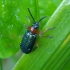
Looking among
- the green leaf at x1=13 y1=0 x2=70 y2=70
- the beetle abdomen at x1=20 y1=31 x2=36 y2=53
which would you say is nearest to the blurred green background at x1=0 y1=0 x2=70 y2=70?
the green leaf at x1=13 y1=0 x2=70 y2=70

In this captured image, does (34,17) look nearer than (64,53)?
No

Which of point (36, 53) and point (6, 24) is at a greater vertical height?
point (6, 24)

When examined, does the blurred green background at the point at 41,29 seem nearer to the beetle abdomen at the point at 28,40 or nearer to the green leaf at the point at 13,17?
Result: the green leaf at the point at 13,17

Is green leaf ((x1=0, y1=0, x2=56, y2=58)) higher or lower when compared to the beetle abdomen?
higher

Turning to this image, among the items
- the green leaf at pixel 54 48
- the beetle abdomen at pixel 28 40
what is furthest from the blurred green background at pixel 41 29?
the beetle abdomen at pixel 28 40

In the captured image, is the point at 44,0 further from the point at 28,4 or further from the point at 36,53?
the point at 36,53

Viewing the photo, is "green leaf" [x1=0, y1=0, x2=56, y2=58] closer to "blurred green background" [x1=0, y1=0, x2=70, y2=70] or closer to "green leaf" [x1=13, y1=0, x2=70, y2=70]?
"blurred green background" [x1=0, y1=0, x2=70, y2=70]

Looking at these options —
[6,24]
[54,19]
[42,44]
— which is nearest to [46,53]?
[42,44]

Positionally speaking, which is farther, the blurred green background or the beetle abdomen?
the beetle abdomen
